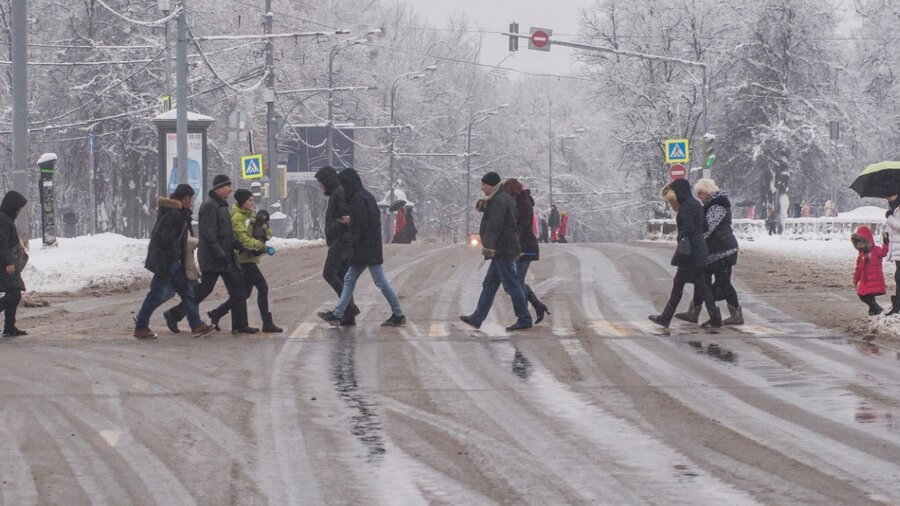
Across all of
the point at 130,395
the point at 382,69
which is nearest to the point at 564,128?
the point at 382,69

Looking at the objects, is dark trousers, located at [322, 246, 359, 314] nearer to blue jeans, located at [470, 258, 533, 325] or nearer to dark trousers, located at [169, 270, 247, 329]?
dark trousers, located at [169, 270, 247, 329]

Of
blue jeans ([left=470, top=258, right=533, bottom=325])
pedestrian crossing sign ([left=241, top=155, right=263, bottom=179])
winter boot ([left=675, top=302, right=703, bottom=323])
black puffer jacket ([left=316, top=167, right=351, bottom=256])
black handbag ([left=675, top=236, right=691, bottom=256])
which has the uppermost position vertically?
pedestrian crossing sign ([left=241, top=155, right=263, bottom=179])

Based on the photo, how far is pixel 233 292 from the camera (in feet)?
49.5

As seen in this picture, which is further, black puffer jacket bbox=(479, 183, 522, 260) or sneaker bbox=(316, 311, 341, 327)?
sneaker bbox=(316, 311, 341, 327)

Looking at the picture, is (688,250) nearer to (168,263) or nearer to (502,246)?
(502,246)

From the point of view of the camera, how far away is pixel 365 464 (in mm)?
7516

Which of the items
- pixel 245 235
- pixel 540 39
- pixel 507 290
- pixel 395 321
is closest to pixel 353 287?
pixel 395 321

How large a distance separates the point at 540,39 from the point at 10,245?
77.5 feet

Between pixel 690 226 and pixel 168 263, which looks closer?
pixel 168 263

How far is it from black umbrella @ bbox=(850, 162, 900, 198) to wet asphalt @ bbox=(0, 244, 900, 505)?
1635 mm

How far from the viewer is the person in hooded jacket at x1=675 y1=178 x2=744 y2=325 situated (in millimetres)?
15906

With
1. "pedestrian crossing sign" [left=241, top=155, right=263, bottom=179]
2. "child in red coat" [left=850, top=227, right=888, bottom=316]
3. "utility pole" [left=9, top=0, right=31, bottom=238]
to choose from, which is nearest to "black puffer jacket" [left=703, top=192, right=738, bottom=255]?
"child in red coat" [left=850, top=227, right=888, bottom=316]

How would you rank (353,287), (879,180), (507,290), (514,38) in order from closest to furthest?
(507,290)
(353,287)
(879,180)
(514,38)

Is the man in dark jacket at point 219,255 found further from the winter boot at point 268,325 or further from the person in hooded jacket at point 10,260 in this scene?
the person in hooded jacket at point 10,260
